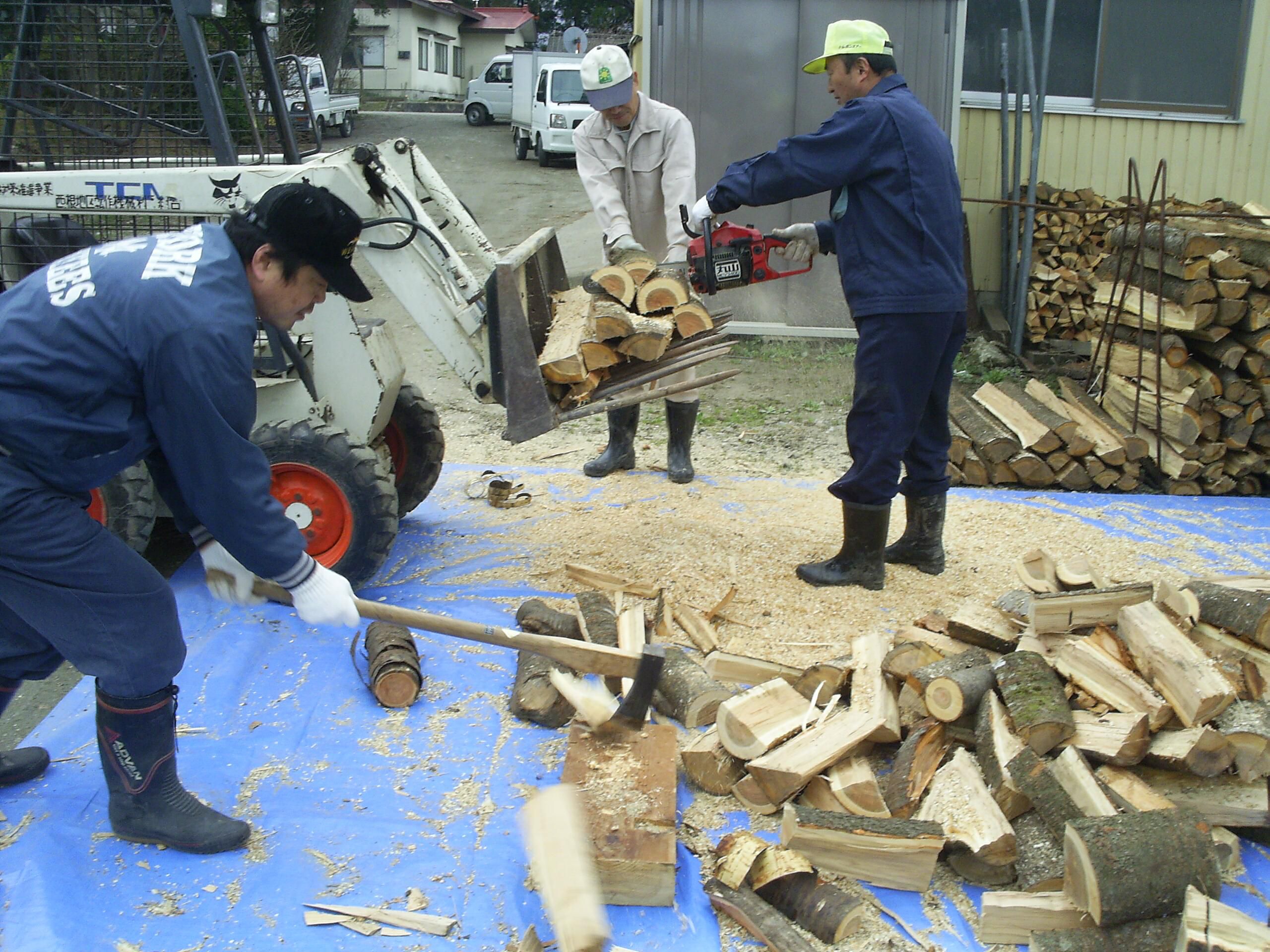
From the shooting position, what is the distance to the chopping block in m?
2.54

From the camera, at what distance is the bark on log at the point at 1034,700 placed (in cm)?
285

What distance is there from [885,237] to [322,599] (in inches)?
99.0

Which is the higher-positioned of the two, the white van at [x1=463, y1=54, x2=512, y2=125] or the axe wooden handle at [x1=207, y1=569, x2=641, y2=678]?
the white van at [x1=463, y1=54, x2=512, y2=125]

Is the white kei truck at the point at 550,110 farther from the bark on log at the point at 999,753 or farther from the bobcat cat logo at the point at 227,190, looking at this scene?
the bark on log at the point at 999,753

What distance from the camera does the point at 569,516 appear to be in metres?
5.05

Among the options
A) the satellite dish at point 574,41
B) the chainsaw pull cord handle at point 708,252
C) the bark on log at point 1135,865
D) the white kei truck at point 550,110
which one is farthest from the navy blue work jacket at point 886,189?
the satellite dish at point 574,41

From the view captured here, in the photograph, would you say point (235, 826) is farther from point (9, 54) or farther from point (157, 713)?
point (9, 54)

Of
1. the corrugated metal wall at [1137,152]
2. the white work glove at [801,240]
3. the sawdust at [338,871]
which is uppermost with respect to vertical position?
the corrugated metal wall at [1137,152]

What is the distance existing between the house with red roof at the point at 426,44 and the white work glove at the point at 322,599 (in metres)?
29.0

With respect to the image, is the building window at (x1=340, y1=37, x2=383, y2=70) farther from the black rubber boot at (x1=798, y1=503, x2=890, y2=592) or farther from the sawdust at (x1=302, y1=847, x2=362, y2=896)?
the sawdust at (x1=302, y1=847, x2=362, y2=896)

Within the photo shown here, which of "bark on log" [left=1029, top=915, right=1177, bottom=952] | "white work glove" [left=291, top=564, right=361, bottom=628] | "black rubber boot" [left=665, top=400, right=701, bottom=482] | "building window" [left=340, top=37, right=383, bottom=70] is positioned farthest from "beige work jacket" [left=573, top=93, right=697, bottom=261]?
"building window" [left=340, top=37, right=383, bottom=70]

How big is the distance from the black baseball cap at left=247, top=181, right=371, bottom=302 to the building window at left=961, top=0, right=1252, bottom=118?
766 cm

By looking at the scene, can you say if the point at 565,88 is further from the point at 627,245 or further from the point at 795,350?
the point at 627,245

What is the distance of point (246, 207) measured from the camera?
4176mm
